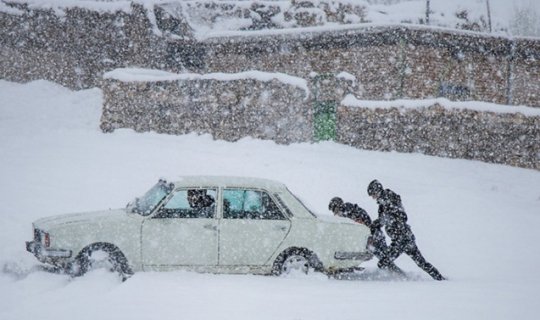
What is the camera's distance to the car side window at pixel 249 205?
20.9 feet

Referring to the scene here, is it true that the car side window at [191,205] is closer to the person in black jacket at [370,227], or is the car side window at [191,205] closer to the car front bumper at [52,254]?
the car front bumper at [52,254]

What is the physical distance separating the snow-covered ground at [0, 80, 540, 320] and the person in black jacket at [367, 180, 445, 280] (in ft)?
1.18

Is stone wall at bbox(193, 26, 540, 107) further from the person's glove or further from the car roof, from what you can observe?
the car roof

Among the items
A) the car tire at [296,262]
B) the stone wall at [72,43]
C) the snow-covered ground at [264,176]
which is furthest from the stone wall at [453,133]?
the stone wall at [72,43]

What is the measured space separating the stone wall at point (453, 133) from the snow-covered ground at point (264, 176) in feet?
1.68

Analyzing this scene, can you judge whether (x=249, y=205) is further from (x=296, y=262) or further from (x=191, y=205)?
(x=296, y=262)

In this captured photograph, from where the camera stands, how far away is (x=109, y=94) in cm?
1686

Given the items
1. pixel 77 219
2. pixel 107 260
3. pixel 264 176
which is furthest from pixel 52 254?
pixel 264 176

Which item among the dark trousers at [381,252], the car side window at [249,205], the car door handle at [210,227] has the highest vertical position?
the car side window at [249,205]

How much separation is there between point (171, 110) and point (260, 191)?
10891 mm

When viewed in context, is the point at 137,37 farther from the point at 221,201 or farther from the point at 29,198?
the point at 221,201

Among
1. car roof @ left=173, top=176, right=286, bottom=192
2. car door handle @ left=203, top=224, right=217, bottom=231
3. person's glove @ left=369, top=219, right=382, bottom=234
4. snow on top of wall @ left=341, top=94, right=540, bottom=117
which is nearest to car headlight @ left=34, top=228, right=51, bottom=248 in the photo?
car roof @ left=173, top=176, right=286, bottom=192

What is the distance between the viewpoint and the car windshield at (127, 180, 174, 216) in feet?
20.5

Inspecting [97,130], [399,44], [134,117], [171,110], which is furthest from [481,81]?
[97,130]
